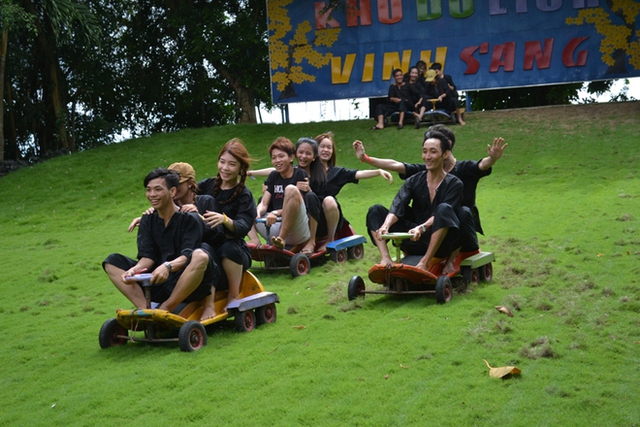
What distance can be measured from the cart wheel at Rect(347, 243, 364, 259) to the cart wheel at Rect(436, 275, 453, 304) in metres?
2.53

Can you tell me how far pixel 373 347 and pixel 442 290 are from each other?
1.12 meters

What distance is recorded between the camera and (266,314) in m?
6.08

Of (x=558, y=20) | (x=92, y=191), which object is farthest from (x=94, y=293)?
(x=558, y=20)

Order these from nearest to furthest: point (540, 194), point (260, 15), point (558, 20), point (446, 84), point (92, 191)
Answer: point (540, 194)
point (92, 191)
point (446, 84)
point (558, 20)
point (260, 15)

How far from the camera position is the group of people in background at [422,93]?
1636cm

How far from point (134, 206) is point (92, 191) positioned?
174 centimetres

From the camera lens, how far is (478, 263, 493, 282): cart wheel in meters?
6.88

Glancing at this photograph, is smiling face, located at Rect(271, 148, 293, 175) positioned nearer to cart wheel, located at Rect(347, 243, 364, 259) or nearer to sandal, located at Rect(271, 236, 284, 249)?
sandal, located at Rect(271, 236, 284, 249)

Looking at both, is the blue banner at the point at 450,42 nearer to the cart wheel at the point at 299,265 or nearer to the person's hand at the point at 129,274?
the cart wheel at the point at 299,265

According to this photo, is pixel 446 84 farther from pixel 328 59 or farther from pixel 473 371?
pixel 473 371

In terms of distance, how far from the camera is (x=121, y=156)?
17.2 meters

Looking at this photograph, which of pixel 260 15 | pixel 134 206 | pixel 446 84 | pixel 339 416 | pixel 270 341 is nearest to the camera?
pixel 339 416

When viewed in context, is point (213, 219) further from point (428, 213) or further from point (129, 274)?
point (428, 213)

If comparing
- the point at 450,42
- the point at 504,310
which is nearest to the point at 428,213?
the point at 504,310
